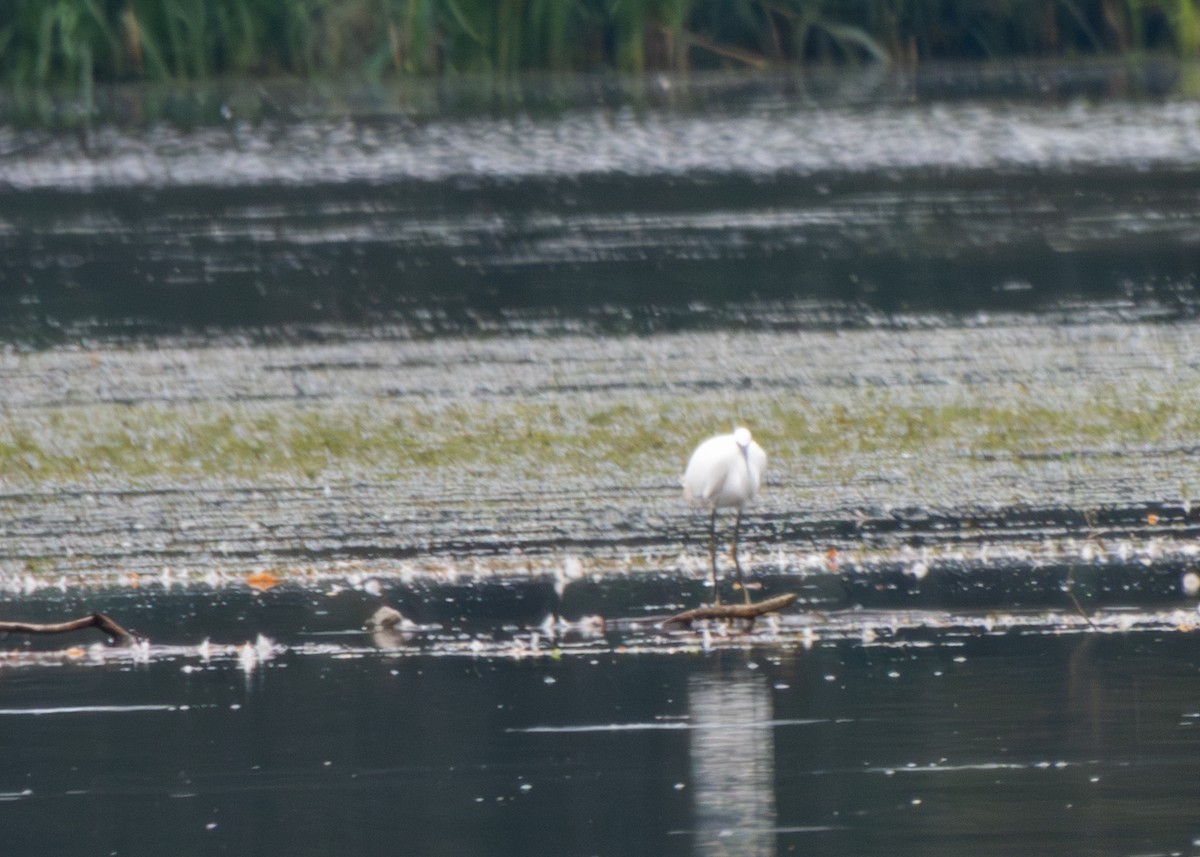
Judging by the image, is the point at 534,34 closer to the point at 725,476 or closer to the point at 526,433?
the point at 526,433

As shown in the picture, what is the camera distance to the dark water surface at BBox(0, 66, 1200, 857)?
5.37m

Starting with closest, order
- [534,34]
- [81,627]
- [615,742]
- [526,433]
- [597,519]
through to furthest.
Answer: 1. [615,742]
2. [81,627]
3. [597,519]
4. [526,433]
5. [534,34]

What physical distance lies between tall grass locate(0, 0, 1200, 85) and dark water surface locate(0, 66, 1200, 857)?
10046 millimetres

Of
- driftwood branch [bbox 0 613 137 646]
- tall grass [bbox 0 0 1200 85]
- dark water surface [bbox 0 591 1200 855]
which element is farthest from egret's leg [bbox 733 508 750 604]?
tall grass [bbox 0 0 1200 85]

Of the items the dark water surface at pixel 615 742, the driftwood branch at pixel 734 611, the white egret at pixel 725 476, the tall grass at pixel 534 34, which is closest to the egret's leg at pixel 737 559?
the white egret at pixel 725 476

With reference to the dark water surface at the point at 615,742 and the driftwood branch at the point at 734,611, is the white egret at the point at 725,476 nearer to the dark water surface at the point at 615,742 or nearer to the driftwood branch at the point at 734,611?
the driftwood branch at the point at 734,611

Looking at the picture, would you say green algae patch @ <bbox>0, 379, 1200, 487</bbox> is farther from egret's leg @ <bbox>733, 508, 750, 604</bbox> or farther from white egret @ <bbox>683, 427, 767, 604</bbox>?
white egret @ <bbox>683, 427, 767, 604</bbox>

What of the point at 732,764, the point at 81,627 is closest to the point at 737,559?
the point at 81,627

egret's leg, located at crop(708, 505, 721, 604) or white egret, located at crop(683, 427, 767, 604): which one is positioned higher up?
white egret, located at crop(683, 427, 767, 604)

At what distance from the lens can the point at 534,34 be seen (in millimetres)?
30719

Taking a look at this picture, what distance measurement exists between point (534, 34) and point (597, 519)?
22.8m

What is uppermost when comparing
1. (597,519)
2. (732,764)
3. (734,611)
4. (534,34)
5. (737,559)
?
(534,34)

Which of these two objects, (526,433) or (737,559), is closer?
(737,559)

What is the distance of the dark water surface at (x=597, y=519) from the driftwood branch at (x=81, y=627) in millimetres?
57
